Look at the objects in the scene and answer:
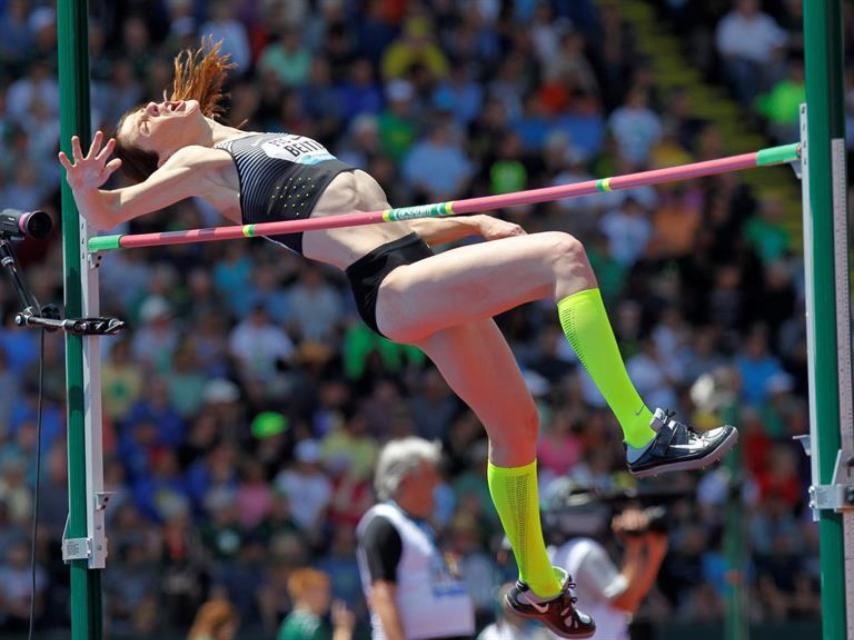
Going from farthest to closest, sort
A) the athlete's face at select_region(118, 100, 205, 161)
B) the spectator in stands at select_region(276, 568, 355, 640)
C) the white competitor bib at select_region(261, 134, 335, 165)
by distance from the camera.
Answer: the spectator in stands at select_region(276, 568, 355, 640)
the athlete's face at select_region(118, 100, 205, 161)
the white competitor bib at select_region(261, 134, 335, 165)

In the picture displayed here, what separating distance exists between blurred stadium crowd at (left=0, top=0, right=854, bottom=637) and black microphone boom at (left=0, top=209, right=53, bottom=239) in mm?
4537

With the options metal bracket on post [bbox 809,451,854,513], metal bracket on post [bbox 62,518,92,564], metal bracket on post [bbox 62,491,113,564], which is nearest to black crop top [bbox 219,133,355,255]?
metal bracket on post [bbox 62,491,113,564]

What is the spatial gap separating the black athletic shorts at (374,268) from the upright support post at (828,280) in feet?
4.56

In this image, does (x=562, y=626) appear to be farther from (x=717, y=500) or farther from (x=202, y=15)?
(x=202, y=15)

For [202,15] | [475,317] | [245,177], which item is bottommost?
[475,317]

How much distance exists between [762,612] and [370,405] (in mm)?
2865

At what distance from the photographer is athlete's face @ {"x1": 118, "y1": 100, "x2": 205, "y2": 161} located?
6.31m

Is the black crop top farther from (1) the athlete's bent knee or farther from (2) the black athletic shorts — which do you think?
(1) the athlete's bent knee

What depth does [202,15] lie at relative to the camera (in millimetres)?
14078

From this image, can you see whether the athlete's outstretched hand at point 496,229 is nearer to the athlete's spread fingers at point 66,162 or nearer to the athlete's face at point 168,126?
the athlete's face at point 168,126

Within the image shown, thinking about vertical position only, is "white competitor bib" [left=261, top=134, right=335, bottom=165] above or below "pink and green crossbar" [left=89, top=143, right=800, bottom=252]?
above

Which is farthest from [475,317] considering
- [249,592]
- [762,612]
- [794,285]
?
[794,285]

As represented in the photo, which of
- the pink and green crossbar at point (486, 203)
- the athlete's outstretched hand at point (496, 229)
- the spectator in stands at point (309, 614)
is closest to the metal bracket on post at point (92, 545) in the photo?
the pink and green crossbar at point (486, 203)

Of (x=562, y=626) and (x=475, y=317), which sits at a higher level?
(x=475, y=317)
